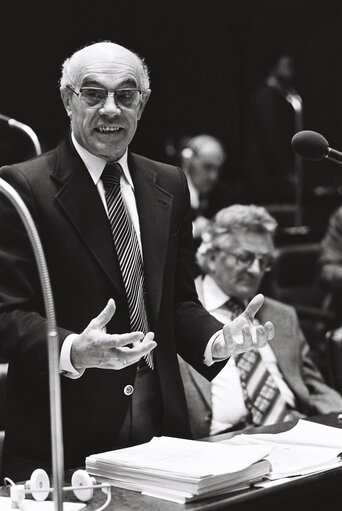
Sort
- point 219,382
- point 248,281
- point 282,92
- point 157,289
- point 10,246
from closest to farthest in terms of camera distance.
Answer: point 10,246 → point 157,289 → point 219,382 → point 248,281 → point 282,92

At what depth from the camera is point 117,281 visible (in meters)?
2.01

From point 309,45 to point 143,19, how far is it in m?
2.27

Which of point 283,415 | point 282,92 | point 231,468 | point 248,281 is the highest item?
point 282,92

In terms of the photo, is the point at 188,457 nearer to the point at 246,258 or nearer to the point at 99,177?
the point at 99,177

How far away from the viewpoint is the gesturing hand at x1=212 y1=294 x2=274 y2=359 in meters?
1.90

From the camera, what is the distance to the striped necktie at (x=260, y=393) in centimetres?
293

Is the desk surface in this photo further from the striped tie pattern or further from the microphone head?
the microphone head

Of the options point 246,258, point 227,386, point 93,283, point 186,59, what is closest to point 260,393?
point 227,386

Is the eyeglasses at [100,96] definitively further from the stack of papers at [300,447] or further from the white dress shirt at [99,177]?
the stack of papers at [300,447]

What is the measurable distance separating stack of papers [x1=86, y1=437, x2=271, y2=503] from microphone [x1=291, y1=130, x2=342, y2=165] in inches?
26.6

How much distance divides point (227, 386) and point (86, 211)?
1.14 meters

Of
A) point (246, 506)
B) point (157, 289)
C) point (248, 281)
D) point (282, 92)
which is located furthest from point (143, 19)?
point (246, 506)

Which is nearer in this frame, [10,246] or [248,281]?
[10,246]

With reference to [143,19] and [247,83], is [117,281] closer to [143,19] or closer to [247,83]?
[143,19]
